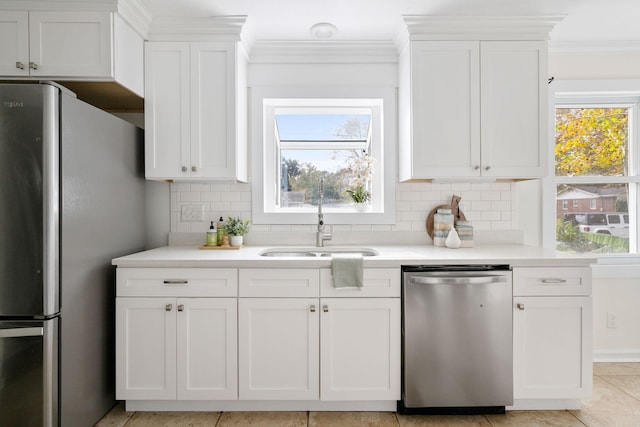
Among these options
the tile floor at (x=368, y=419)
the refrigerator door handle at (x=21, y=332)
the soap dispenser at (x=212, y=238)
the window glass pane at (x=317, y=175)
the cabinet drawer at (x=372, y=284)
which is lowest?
the tile floor at (x=368, y=419)

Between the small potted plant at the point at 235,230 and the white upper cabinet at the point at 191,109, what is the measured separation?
386 millimetres

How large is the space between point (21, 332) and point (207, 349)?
859 millimetres

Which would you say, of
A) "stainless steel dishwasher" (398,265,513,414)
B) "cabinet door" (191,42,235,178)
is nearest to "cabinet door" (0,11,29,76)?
"cabinet door" (191,42,235,178)

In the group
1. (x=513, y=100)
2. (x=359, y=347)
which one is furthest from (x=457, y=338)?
(x=513, y=100)

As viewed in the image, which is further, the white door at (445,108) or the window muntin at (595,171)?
the window muntin at (595,171)

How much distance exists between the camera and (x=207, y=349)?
2080mm

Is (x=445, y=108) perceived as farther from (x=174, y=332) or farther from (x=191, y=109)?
(x=174, y=332)

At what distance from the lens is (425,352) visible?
2066 mm

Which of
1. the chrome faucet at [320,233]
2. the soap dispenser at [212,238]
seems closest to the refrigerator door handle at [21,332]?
the soap dispenser at [212,238]

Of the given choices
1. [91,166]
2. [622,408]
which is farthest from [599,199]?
[91,166]

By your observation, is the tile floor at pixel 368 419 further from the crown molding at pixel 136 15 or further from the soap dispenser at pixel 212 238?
the crown molding at pixel 136 15

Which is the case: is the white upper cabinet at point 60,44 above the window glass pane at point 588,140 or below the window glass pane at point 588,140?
above

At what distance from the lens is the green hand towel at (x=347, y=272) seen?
2049 millimetres

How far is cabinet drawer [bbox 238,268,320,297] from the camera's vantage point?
6.82 ft
